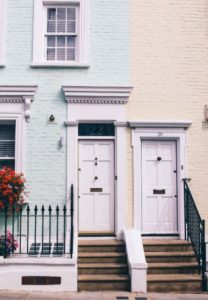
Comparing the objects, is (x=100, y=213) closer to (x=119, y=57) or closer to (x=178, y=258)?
(x=178, y=258)

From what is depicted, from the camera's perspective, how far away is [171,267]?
28.9ft

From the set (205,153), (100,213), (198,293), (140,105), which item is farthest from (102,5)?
(198,293)

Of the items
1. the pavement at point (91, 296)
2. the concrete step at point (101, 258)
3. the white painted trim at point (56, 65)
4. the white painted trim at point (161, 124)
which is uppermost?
the white painted trim at point (56, 65)

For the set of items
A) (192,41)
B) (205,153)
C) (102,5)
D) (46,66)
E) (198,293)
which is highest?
(102,5)

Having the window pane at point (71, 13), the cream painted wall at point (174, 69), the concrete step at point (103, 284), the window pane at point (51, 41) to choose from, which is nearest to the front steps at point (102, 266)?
the concrete step at point (103, 284)

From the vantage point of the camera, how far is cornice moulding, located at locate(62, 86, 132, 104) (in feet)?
33.2

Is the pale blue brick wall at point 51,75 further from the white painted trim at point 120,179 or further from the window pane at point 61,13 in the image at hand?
the white painted trim at point 120,179

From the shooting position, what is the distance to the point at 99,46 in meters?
10.5

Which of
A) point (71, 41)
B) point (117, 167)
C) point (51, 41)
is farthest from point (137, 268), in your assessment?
point (51, 41)

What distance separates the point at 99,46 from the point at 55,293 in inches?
227

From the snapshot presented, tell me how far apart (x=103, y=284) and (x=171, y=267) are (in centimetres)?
146

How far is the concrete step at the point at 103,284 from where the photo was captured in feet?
27.6

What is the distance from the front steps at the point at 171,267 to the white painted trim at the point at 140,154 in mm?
636

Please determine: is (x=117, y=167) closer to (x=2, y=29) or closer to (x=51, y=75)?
(x=51, y=75)
